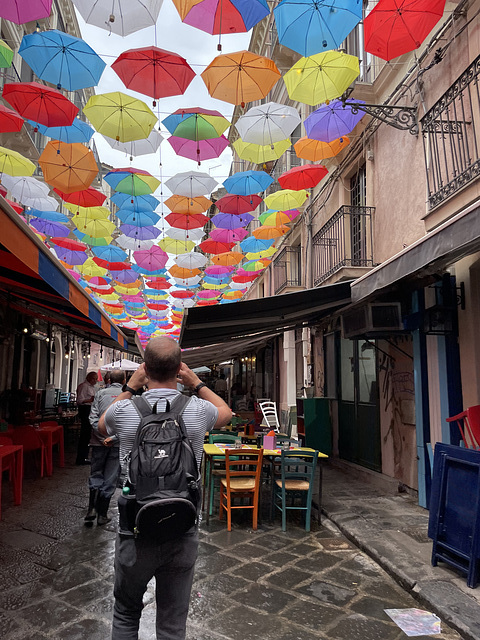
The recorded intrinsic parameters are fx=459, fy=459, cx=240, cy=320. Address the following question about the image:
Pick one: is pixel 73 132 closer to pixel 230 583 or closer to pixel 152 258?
pixel 152 258

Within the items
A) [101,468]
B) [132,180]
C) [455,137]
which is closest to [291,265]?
[132,180]

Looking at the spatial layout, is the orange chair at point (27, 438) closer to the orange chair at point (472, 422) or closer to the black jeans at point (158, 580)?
the black jeans at point (158, 580)

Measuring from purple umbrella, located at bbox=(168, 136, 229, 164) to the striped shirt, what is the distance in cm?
736

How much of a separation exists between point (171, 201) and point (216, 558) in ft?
27.9

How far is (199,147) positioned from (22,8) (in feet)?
12.1

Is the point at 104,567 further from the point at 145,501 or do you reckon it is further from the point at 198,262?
the point at 198,262

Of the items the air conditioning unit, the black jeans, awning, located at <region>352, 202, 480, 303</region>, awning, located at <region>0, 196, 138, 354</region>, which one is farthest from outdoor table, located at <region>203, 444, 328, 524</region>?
the black jeans

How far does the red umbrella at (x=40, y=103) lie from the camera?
7.07 m

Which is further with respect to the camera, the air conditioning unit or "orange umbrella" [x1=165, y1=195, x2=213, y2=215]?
"orange umbrella" [x1=165, y1=195, x2=213, y2=215]

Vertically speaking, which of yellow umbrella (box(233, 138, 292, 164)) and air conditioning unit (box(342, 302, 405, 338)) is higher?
yellow umbrella (box(233, 138, 292, 164))

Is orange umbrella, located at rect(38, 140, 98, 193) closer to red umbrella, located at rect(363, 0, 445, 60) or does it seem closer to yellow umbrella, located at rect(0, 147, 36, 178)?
yellow umbrella, located at rect(0, 147, 36, 178)

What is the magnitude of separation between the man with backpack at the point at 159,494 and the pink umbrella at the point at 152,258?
12587 millimetres

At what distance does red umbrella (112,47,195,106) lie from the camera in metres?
6.59

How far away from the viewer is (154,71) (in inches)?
264
